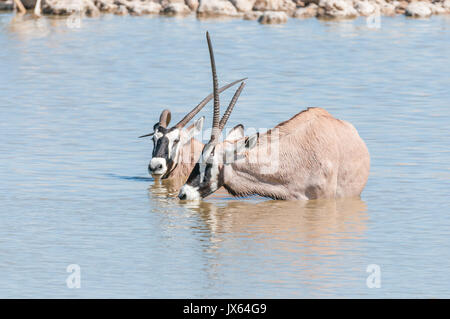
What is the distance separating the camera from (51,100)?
1923 centimetres

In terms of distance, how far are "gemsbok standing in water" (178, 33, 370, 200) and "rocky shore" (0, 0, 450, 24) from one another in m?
25.5

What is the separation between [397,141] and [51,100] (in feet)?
22.9

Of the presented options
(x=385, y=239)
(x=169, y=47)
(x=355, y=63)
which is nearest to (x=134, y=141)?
(x=385, y=239)

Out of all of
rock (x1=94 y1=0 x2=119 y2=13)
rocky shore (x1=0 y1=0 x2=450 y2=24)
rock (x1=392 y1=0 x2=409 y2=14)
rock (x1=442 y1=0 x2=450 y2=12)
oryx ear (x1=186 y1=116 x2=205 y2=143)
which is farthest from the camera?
rock (x1=442 y1=0 x2=450 y2=12)

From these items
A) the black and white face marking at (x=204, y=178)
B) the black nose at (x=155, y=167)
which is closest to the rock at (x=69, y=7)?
the black nose at (x=155, y=167)

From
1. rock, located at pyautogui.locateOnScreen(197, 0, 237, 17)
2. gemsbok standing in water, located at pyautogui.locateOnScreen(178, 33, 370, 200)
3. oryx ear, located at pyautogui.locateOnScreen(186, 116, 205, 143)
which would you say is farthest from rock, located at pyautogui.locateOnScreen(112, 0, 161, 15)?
gemsbok standing in water, located at pyautogui.locateOnScreen(178, 33, 370, 200)

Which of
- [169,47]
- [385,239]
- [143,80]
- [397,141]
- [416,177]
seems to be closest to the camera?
[385,239]

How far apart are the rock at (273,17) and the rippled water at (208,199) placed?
7.96 m

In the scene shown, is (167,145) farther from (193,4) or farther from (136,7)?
(193,4)

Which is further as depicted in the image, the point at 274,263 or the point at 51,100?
the point at 51,100

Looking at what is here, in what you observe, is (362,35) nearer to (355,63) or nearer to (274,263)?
(355,63)

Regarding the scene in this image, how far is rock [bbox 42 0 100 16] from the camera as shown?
124 feet

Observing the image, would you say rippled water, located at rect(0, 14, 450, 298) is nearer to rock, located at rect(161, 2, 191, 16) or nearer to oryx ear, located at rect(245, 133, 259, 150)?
oryx ear, located at rect(245, 133, 259, 150)

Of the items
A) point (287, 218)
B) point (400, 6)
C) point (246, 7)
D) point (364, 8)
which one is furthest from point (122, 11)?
point (287, 218)
